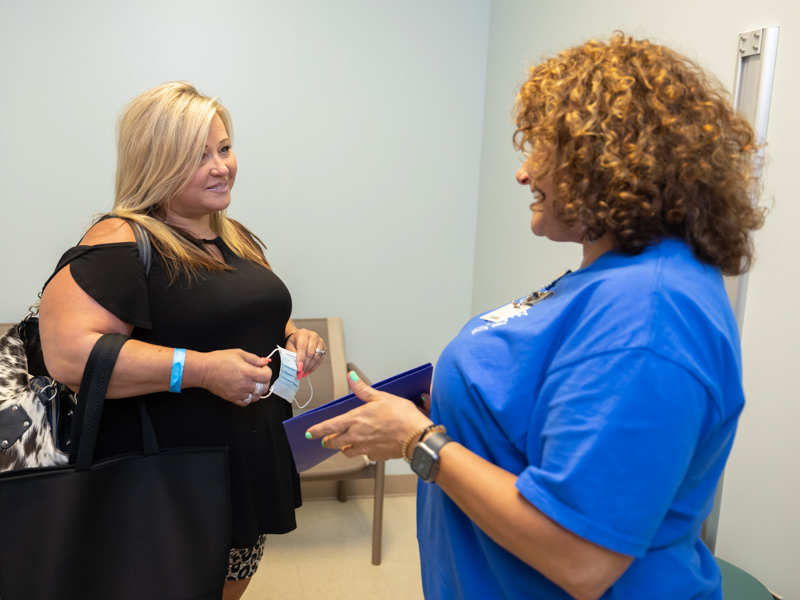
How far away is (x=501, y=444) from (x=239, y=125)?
8.11 ft

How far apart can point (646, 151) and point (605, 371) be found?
29 centimetres

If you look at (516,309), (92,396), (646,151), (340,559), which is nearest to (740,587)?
(516,309)

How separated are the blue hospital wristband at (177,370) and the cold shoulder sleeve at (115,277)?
0.30 feet

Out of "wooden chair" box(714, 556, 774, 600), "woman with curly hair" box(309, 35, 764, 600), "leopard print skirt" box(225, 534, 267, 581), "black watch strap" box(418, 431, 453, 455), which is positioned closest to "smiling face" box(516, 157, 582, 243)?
"woman with curly hair" box(309, 35, 764, 600)

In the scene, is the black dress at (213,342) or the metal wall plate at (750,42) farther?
the metal wall plate at (750,42)

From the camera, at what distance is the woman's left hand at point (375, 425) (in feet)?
3.05

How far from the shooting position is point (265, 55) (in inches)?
116

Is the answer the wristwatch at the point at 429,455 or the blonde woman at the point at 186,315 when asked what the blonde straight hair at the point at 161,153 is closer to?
the blonde woman at the point at 186,315

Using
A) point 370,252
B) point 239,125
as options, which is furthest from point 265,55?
point 370,252

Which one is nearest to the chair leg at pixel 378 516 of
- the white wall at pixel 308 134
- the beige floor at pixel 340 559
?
the beige floor at pixel 340 559

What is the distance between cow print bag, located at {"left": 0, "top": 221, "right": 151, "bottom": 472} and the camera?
4.17ft

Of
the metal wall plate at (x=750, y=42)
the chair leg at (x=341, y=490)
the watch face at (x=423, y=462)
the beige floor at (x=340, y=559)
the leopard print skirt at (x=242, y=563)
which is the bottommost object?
the beige floor at (x=340, y=559)

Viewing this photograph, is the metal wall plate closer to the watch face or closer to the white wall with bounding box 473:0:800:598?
the white wall with bounding box 473:0:800:598

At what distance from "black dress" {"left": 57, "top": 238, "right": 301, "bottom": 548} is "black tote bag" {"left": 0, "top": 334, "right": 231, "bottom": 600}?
9 centimetres
